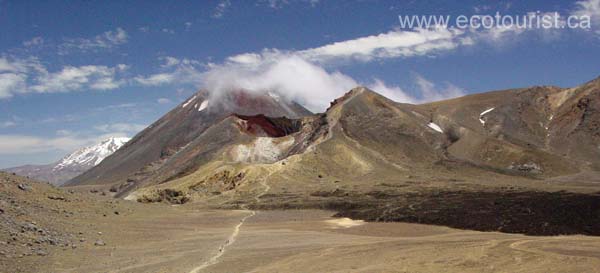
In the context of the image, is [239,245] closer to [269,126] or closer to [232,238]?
[232,238]

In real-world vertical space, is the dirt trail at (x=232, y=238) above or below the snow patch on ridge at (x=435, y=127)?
below

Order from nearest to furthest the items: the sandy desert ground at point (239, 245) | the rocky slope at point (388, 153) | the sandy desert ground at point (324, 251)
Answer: the sandy desert ground at point (324, 251) → the sandy desert ground at point (239, 245) → the rocky slope at point (388, 153)

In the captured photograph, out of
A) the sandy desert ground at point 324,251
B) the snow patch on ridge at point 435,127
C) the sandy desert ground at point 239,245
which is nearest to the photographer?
the sandy desert ground at point 324,251

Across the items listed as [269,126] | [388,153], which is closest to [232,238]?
[388,153]

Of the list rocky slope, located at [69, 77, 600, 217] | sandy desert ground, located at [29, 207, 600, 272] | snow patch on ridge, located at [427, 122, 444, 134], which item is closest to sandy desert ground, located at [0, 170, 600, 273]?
sandy desert ground, located at [29, 207, 600, 272]

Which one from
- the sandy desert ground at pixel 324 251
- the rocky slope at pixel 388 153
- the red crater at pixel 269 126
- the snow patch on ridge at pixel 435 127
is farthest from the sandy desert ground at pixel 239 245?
the red crater at pixel 269 126

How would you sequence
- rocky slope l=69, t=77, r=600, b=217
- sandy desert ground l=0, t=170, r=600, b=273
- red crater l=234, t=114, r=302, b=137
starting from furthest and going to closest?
red crater l=234, t=114, r=302, b=137
rocky slope l=69, t=77, r=600, b=217
sandy desert ground l=0, t=170, r=600, b=273

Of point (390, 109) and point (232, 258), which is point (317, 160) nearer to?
point (390, 109)

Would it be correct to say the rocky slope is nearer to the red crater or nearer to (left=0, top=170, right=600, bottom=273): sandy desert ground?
the red crater

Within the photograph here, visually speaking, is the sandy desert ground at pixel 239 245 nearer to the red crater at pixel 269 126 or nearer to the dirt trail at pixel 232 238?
the dirt trail at pixel 232 238

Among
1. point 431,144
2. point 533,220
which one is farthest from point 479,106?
point 533,220

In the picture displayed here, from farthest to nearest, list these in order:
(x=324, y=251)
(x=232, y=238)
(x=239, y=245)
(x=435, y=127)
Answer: (x=435, y=127) → (x=232, y=238) → (x=239, y=245) → (x=324, y=251)

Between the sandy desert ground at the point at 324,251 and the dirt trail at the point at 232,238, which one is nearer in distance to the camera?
the sandy desert ground at the point at 324,251

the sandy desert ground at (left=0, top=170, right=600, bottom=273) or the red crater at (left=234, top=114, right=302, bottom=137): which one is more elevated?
the red crater at (left=234, top=114, right=302, bottom=137)
